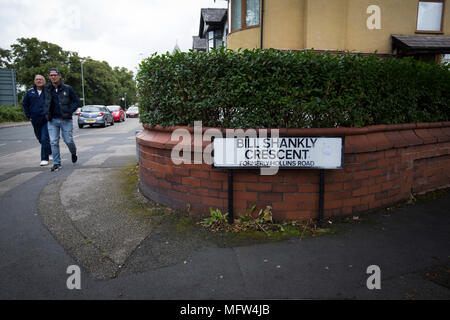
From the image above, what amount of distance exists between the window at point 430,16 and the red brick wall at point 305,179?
9585 mm

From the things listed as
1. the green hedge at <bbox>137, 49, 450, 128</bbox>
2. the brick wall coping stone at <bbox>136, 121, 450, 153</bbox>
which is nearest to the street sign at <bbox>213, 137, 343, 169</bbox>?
the brick wall coping stone at <bbox>136, 121, 450, 153</bbox>

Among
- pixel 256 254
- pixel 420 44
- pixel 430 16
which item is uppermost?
pixel 430 16

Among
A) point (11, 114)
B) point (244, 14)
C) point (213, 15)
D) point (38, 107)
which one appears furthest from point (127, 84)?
point (38, 107)

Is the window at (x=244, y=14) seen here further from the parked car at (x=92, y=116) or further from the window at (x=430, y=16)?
the parked car at (x=92, y=116)

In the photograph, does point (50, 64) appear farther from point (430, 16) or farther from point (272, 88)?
point (272, 88)

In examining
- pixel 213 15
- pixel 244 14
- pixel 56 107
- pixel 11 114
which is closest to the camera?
pixel 56 107

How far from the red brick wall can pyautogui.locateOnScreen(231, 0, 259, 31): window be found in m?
8.80

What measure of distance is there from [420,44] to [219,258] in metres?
11.5

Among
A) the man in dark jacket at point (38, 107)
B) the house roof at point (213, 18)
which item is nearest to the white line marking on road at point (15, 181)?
the man in dark jacket at point (38, 107)

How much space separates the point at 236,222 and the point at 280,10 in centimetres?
972

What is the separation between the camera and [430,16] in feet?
38.0

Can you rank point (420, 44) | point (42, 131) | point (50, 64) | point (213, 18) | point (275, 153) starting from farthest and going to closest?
point (50, 64), point (213, 18), point (420, 44), point (42, 131), point (275, 153)
